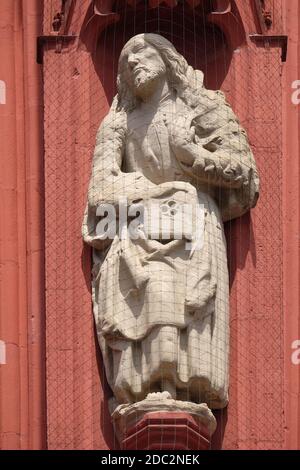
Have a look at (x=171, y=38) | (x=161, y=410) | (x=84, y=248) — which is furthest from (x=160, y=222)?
(x=171, y=38)

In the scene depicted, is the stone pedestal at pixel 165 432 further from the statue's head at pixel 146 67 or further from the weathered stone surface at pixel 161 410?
the statue's head at pixel 146 67

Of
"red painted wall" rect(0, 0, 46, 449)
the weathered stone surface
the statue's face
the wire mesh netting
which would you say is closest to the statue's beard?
the statue's face

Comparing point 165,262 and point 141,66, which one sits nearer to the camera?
point 165,262

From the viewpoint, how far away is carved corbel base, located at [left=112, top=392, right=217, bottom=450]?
1483cm

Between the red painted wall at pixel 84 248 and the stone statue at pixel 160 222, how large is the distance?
129mm

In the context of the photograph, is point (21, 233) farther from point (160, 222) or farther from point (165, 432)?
point (165, 432)

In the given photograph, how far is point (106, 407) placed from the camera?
1520 centimetres

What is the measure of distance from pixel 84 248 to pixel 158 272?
46 cm

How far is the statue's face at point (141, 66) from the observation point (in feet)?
50.7

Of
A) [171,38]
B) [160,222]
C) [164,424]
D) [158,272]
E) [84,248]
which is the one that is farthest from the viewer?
[171,38]

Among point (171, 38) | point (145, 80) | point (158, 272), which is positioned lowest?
point (158, 272)

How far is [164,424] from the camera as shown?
14828mm

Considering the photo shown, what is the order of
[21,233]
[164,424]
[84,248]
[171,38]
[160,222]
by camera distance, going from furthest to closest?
[171,38]
[21,233]
[84,248]
[160,222]
[164,424]

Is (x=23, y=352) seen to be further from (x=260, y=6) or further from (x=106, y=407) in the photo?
(x=260, y=6)
